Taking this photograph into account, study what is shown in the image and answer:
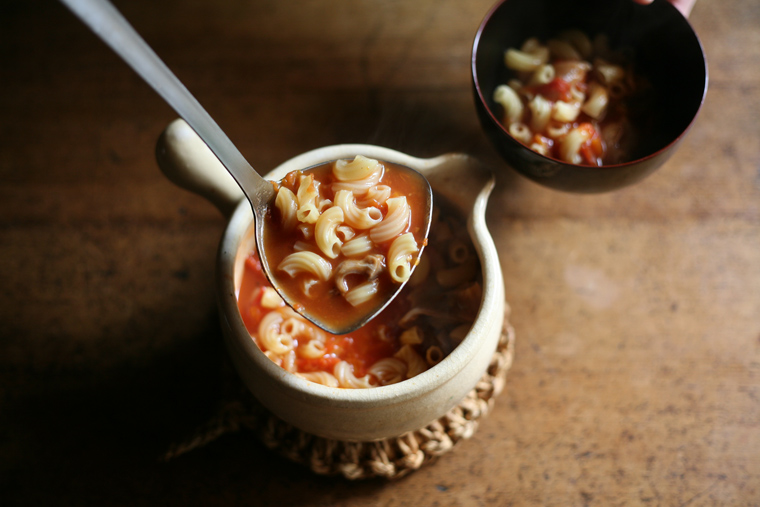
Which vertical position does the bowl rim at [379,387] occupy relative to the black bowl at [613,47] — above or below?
above

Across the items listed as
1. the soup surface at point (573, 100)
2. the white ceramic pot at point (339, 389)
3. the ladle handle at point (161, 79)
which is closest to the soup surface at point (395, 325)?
the white ceramic pot at point (339, 389)

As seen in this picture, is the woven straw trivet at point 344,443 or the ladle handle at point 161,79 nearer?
the ladle handle at point 161,79

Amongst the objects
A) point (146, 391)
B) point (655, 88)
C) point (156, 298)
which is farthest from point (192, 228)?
point (655, 88)

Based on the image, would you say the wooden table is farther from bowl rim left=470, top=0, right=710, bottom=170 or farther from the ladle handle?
the ladle handle

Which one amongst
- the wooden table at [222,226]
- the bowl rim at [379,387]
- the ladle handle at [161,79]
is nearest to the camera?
the ladle handle at [161,79]

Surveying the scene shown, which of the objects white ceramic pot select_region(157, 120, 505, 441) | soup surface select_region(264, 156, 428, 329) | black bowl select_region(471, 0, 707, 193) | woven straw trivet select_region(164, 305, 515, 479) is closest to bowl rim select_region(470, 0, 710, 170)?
black bowl select_region(471, 0, 707, 193)

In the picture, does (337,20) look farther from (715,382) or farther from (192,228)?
(715,382)

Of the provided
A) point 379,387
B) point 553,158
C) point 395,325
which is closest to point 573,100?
point 553,158

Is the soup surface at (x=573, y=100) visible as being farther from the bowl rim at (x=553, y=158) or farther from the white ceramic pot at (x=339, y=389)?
the white ceramic pot at (x=339, y=389)
